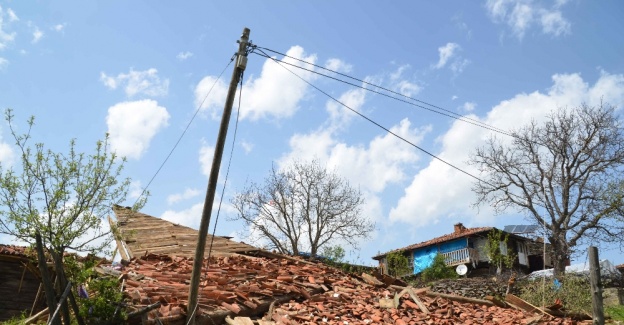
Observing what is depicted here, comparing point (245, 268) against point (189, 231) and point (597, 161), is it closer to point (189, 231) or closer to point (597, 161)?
point (189, 231)

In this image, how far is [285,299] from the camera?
8414 mm

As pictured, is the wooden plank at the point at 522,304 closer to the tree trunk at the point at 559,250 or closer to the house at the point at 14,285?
the house at the point at 14,285

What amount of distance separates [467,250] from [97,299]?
3103 centimetres

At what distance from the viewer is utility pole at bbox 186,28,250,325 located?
683 cm

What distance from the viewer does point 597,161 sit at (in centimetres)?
2570

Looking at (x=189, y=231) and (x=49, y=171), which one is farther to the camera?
(x=189, y=231)

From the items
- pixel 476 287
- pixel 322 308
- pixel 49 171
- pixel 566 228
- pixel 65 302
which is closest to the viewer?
pixel 65 302

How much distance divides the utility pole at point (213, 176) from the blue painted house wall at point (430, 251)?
30979 millimetres

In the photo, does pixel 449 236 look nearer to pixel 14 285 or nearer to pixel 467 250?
pixel 467 250

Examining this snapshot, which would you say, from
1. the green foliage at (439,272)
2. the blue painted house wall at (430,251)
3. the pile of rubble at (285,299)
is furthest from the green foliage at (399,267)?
the pile of rubble at (285,299)

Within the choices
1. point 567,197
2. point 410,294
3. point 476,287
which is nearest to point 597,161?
point 567,197

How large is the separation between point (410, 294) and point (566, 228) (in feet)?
63.3

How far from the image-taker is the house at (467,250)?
34344 mm

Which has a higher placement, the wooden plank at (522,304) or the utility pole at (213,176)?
the utility pole at (213,176)
